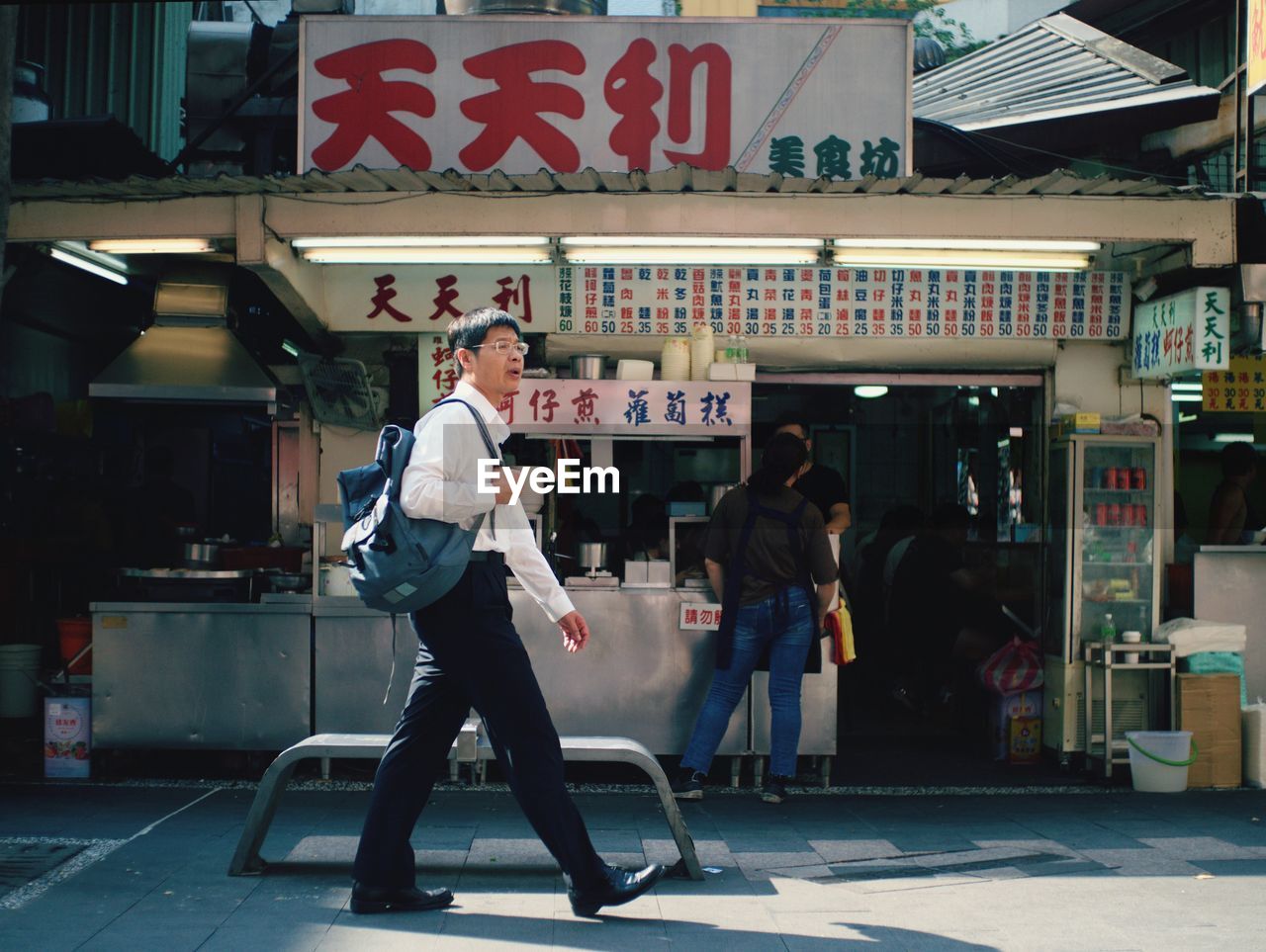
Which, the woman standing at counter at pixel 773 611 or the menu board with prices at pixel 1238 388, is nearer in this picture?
the woman standing at counter at pixel 773 611

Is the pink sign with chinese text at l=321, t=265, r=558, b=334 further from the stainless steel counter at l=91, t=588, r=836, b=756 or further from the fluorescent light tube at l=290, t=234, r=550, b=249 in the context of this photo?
the stainless steel counter at l=91, t=588, r=836, b=756

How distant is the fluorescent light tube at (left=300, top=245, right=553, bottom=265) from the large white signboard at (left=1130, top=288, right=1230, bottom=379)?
3725 millimetres

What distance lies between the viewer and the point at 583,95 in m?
7.48

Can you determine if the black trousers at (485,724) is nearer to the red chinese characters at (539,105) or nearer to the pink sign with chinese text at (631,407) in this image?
the pink sign with chinese text at (631,407)

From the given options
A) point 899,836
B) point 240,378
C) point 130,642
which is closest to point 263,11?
point 240,378

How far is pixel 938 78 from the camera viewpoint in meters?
12.5

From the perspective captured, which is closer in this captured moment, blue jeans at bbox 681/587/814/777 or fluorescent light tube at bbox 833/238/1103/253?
blue jeans at bbox 681/587/814/777

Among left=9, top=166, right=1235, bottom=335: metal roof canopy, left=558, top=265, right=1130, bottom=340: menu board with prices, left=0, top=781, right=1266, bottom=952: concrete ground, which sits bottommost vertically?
left=0, top=781, right=1266, bottom=952: concrete ground

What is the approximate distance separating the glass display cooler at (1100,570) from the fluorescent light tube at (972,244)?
1203mm

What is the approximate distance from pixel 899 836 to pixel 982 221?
3332 mm

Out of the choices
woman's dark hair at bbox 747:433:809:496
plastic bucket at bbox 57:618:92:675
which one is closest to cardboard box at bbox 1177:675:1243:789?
woman's dark hair at bbox 747:433:809:496

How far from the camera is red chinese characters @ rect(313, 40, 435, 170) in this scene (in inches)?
294

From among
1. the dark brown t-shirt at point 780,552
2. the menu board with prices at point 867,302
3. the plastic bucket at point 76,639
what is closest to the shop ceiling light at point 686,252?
the menu board with prices at point 867,302

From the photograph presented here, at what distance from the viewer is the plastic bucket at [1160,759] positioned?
6.89m
